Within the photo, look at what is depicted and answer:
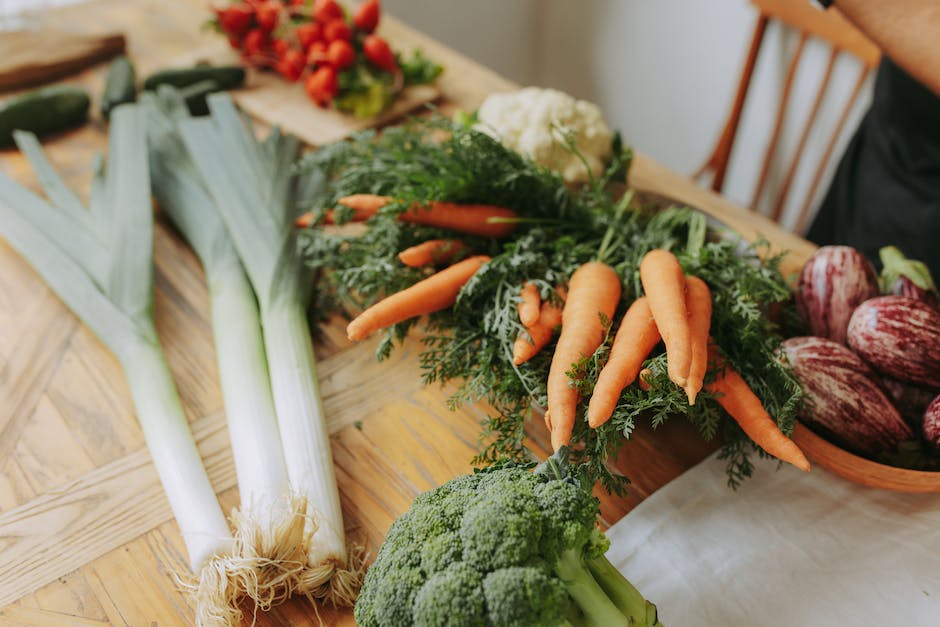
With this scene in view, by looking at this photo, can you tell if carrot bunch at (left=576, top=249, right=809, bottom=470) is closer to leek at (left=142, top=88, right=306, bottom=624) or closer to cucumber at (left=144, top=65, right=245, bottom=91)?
leek at (left=142, top=88, right=306, bottom=624)

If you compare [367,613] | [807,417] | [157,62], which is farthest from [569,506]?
[157,62]

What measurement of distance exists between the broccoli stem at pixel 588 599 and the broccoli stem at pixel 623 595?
0.05 feet

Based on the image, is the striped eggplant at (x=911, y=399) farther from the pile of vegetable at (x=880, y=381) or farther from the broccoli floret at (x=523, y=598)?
the broccoli floret at (x=523, y=598)

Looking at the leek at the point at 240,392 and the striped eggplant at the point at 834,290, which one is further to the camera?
the striped eggplant at the point at 834,290

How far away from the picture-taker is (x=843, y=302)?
904mm

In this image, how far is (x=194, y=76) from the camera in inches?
61.7

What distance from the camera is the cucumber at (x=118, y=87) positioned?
4.88 feet

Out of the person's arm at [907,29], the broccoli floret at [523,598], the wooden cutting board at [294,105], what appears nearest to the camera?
the broccoli floret at [523,598]

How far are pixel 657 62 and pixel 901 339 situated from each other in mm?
1961

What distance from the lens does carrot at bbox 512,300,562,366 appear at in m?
0.83

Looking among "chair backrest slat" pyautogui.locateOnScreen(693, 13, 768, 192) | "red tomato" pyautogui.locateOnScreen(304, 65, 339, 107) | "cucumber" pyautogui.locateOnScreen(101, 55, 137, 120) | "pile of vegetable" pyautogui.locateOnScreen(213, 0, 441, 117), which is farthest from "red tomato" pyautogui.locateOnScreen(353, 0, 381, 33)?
"chair backrest slat" pyautogui.locateOnScreen(693, 13, 768, 192)

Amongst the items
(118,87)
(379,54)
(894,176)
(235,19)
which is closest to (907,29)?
(894,176)

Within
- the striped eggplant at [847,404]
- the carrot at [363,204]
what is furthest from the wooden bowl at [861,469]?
the carrot at [363,204]

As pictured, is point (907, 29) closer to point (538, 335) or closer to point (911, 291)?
point (911, 291)
